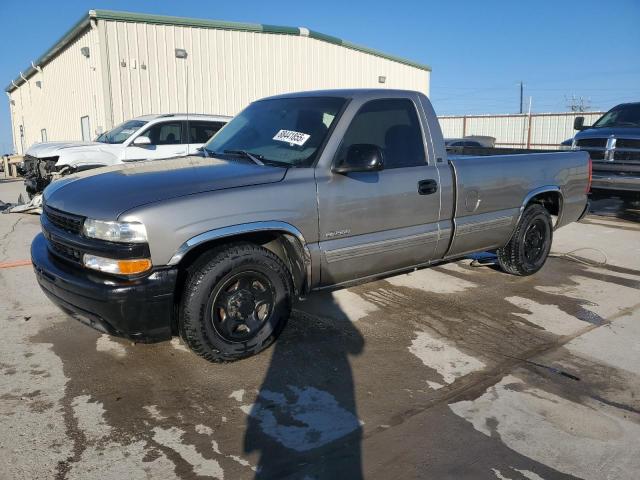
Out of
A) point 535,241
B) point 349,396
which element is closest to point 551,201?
point 535,241

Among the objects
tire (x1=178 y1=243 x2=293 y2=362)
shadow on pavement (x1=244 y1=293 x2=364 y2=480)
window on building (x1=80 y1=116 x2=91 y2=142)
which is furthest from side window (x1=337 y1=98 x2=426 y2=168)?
window on building (x1=80 y1=116 x2=91 y2=142)

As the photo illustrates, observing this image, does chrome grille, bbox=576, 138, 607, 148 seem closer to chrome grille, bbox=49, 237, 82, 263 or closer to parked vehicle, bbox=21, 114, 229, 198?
parked vehicle, bbox=21, 114, 229, 198

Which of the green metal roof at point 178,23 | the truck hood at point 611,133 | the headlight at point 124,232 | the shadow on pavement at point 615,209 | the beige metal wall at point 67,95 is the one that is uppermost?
the green metal roof at point 178,23

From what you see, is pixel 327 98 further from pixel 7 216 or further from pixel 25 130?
pixel 25 130

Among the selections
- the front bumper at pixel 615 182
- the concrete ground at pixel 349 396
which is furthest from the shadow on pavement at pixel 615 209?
the concrete ground at pixel 349 396

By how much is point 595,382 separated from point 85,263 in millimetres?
3391

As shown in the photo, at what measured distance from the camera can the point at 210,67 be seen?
18.1 meters

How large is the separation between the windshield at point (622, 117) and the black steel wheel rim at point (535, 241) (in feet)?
19.6

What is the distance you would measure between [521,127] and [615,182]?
21.4 meters

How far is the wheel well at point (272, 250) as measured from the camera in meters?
3.47

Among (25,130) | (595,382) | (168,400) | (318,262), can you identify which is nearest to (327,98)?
(318,262)

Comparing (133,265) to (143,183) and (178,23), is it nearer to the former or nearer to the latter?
(143,183)

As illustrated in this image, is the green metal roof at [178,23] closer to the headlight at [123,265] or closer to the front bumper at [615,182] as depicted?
the front bumper at [615,182]

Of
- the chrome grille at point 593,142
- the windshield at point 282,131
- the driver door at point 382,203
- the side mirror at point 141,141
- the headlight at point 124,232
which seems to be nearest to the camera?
the headlight at point 124,232
